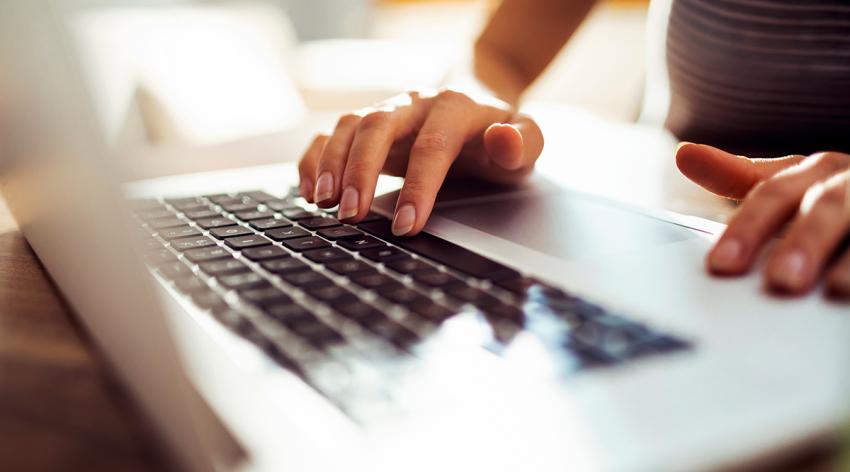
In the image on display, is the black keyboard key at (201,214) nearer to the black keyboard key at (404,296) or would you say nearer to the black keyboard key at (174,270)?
the black keyboard key at (174,270)

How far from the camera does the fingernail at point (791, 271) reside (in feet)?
1.13

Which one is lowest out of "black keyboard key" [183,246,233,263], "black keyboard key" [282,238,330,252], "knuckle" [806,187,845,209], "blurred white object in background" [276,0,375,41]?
"blurred white object in background" [276,0,375,41]

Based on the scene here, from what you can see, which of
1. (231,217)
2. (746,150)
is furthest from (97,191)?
(746,150)

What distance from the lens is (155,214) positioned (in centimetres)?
58

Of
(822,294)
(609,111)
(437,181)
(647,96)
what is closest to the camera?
(822,294)

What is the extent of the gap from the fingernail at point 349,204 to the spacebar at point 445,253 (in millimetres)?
13

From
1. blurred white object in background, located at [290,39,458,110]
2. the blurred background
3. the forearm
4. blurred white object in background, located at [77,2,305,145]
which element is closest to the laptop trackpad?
the forearm

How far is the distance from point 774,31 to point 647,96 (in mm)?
279

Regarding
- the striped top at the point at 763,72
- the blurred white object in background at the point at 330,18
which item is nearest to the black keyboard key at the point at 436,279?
the striped top at the point at 763,72

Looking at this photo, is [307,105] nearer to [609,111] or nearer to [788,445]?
[609,111]

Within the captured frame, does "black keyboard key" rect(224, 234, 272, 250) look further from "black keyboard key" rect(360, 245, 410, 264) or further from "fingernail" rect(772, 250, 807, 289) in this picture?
"fingernail" rect(772, 250, 807, 289)

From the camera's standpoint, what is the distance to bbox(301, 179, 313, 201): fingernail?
62 centimetres

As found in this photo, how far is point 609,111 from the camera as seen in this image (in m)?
2.93

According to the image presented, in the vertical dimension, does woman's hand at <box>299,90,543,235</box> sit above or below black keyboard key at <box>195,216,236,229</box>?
above
